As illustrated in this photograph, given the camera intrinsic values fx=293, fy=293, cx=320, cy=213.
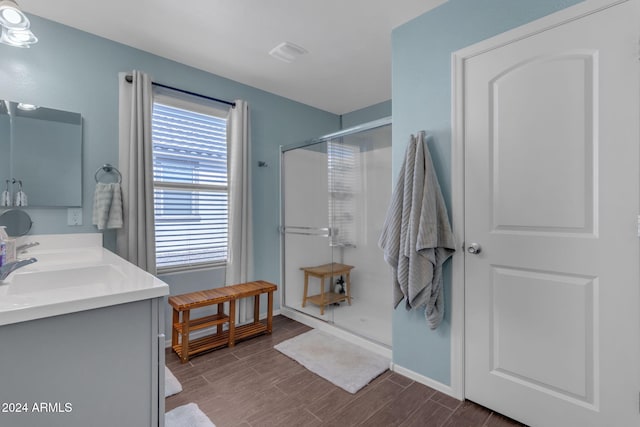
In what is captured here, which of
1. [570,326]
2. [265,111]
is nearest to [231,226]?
[265,111]

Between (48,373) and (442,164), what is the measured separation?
198 cm

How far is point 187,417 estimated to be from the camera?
63.1 inches

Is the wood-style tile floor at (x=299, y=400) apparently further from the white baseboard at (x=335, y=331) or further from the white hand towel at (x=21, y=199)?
the white hand towel at (x=21, y=199)

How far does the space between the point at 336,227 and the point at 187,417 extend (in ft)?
6.45

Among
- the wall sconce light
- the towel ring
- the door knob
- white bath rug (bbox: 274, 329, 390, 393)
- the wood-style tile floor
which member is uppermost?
the wall sconce light

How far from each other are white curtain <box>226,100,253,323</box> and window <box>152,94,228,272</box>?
0.30 ft

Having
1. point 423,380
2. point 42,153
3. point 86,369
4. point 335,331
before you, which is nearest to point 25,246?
point 42,153

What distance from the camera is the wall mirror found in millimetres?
1848

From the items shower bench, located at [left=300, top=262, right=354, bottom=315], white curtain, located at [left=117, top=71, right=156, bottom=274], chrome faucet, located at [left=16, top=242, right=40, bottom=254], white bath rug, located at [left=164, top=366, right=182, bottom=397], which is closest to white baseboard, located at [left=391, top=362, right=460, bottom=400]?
shower bench, located at [left=300, top=262, right=354, bottom=315]

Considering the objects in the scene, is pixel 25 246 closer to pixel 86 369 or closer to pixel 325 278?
pixel 86 369

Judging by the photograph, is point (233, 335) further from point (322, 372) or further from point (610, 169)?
point (610, 169)

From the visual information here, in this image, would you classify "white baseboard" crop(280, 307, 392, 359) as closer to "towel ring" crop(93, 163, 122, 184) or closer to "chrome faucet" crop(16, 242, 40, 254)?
"towel ring" crop(93, 163, 122, 184)

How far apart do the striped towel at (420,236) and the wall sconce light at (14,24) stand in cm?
214

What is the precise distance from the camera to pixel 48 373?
0.84 meters
